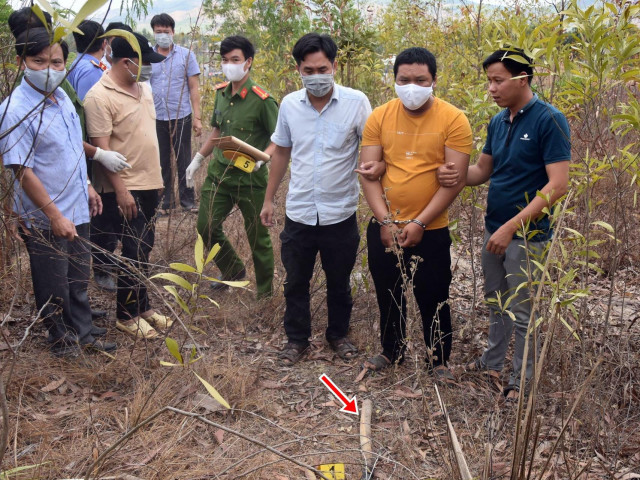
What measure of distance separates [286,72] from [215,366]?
3.89 metres

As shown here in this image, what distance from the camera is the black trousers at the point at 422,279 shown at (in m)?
3.42

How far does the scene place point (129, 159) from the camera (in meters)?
4.12

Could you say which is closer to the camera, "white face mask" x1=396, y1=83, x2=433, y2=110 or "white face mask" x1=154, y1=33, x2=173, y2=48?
"white face mask" x1=396, y1=83, x2=433, y2=110

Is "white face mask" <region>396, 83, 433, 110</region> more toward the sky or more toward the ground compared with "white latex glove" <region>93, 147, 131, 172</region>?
more toward the sky

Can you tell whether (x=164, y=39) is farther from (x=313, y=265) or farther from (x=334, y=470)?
(x=334, y=470)

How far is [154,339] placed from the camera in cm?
395

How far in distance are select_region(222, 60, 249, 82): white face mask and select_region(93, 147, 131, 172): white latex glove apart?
116 cm

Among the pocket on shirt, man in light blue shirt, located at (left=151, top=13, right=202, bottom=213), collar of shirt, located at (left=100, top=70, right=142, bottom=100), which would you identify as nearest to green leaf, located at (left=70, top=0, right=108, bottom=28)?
the pocket on shirt

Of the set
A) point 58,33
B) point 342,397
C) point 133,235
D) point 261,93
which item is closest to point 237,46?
point 261,93

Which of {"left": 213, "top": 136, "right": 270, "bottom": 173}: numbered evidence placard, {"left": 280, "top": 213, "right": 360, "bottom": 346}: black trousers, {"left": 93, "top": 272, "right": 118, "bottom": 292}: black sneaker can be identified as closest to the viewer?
{"left": 280, "top": 213, "right": 360, "bottom": 346}: black trousers

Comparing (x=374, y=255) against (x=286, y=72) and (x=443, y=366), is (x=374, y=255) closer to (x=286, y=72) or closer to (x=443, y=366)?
(x=443, y=366)

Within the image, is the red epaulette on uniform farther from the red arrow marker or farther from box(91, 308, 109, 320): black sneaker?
the red arrow marker

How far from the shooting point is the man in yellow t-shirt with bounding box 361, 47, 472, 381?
324 centimetres

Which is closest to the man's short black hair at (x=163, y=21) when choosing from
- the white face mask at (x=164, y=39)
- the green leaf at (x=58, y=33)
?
the white face mask at (x=164, y=39)
